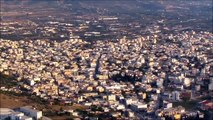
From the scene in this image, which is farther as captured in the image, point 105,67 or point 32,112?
point 105,67

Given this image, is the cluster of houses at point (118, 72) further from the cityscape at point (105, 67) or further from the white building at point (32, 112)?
the white building at point (32, 112)

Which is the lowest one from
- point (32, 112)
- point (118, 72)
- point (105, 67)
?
point (105, 67)

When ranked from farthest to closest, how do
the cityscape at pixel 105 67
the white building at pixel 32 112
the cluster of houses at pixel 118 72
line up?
1. the cluster of houses at pixel 118 72
2. the cityscape at pixel 105 67
3. the white building at pixel 32 112

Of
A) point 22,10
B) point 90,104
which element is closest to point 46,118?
point 90,104

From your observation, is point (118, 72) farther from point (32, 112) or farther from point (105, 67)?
point (32, 112)

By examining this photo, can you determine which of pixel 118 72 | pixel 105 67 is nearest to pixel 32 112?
pixel 118 72

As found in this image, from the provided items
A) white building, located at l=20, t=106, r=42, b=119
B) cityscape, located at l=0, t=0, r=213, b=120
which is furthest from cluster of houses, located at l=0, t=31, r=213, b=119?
white building, located at l=20, t=106, r=42, b=119

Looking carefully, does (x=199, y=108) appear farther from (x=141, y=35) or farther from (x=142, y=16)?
(x=142, y=16)

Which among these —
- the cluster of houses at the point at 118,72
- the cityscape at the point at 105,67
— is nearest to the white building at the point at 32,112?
the cityscape at the point at 105,67
